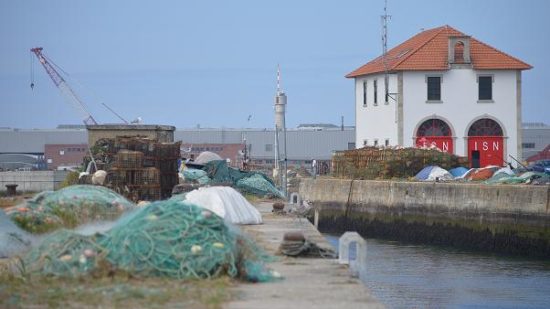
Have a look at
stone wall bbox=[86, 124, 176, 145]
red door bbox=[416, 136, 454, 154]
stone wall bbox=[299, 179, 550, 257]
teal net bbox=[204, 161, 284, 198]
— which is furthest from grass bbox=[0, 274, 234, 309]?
red door bbox=[416, 136, 454, 154]

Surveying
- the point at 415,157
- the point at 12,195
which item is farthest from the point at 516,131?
the point at 12,195

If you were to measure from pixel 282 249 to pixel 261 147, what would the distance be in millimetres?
95843

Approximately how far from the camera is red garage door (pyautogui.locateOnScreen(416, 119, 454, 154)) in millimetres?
55719

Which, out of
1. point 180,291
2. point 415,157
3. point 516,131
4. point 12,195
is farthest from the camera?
point 516,131

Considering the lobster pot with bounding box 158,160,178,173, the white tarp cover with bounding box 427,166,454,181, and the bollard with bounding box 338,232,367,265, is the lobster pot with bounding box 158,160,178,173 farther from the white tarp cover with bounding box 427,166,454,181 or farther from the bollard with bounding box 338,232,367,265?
the white tarp cover with bounding box 427,166,454,181

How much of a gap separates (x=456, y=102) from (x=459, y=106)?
0.24 m

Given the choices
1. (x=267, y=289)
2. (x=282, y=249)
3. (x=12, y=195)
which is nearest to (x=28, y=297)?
(x=267, y=289)

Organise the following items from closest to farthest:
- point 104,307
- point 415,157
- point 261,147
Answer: point 104,307 < point 415,157 < point 261,147

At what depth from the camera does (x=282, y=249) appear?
664 inches

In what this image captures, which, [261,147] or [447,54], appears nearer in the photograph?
[447,54]

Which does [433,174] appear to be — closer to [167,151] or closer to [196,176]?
[196,176]

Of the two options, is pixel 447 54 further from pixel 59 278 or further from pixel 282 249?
pixel 59 278

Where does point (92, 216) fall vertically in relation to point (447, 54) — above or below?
below

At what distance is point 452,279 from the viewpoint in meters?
31.0
